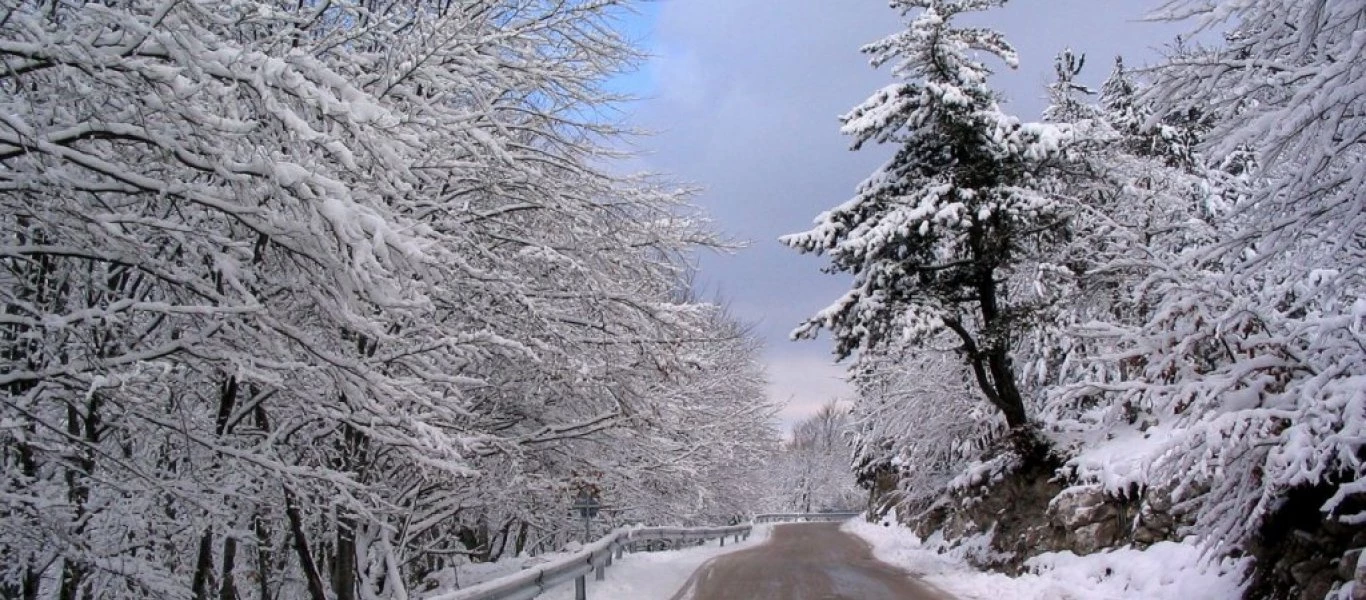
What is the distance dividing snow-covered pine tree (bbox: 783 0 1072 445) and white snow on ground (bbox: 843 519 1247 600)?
3.18 metres

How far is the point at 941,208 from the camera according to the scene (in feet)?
47.8

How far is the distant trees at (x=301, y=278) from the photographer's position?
3588 mm

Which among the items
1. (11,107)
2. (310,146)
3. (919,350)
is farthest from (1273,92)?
(919,350)

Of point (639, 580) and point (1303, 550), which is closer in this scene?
point (1303, 550)

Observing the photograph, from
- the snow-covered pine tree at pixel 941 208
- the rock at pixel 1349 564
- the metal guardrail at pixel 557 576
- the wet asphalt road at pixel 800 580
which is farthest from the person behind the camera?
the snow-covered pine tree at pixel 941 208

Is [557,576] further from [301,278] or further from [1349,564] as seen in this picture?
[1349,564]

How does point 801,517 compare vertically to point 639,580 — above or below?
below

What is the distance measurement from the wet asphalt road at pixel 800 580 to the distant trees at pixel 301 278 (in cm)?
299

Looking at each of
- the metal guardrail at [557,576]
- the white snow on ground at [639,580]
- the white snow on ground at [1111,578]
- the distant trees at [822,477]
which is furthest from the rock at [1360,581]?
the distant trees at [822,477]

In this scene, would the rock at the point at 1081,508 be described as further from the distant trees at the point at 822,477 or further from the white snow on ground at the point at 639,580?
the distant trees at the point at 822,477

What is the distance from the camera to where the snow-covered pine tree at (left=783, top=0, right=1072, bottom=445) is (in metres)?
14.6

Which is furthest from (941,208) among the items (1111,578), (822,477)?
(822,477)

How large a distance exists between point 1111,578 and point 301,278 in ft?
36.5

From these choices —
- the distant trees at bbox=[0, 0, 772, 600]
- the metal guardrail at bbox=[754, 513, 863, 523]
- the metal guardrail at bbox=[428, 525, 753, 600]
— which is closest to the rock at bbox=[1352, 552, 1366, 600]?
the distant trees at bbox=[0, 0, 772, 600]
